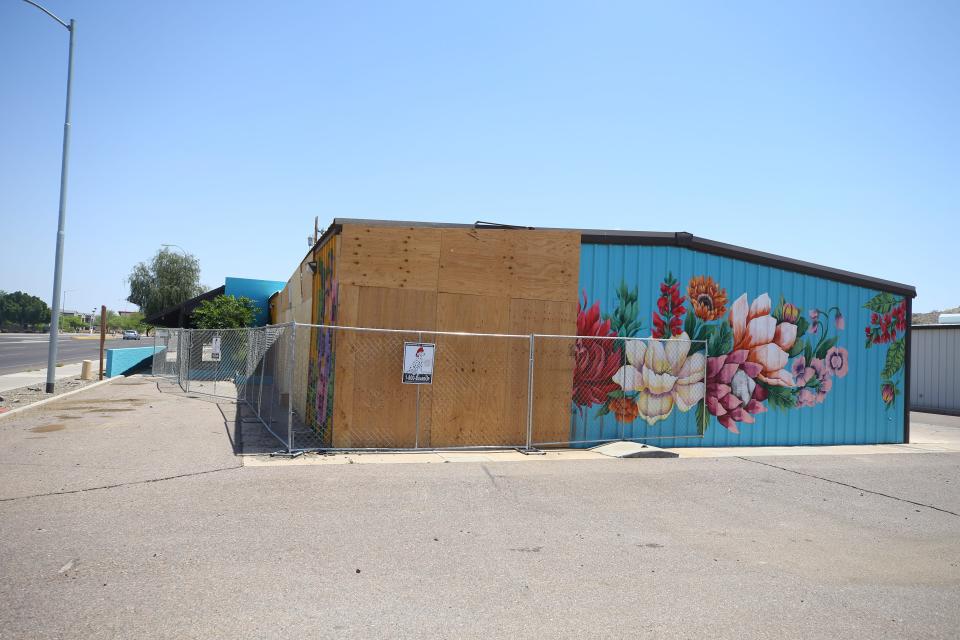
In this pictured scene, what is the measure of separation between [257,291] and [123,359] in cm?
654

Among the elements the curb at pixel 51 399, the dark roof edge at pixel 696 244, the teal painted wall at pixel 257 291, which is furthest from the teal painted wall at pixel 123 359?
the dark roof edge at pixel 696 244

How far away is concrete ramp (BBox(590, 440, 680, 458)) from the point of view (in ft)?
34.8

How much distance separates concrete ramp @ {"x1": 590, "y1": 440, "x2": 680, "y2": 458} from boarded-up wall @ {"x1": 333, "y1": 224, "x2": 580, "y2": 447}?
0.80 m

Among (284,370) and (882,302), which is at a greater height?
(882,302)

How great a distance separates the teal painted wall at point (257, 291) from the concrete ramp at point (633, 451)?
21.5m

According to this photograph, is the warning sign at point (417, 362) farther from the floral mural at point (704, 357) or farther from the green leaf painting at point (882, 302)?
the green leaf painting at point (882, 302)

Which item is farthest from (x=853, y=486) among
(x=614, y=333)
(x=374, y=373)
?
(x=374, y=373)

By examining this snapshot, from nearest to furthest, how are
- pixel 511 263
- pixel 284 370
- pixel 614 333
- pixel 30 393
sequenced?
pixel 511 263 < pixel 614 333 < pixel 284 370 < pixel 30 393

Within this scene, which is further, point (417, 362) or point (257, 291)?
point (257, 291)

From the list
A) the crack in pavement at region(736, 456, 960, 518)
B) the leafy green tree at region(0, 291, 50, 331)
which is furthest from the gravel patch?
the leafy green tree at region(0, 291, 50, 331)

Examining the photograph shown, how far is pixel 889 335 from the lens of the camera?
48.0 feet

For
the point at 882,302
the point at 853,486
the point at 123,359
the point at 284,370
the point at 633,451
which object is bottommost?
the point at 853,486

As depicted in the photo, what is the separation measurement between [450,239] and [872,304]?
985 centimetres

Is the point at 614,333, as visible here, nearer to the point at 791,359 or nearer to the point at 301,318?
the point at 791,359
